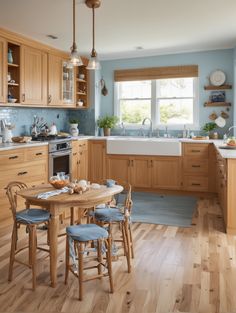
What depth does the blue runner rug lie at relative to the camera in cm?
464

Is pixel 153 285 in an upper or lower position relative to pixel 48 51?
lower

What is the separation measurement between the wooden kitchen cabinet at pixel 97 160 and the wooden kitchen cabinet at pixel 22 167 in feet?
5.07

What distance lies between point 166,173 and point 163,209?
1.06m

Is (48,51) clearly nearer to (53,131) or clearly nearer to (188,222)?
(53,131)

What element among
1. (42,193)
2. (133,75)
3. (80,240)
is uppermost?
(133,75)

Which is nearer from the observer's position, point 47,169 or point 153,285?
point 153,285

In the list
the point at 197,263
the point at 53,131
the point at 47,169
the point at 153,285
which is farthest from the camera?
the point at 53,131

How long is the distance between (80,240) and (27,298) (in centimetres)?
58

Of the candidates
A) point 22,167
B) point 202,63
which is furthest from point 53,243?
point 202,63

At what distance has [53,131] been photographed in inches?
244

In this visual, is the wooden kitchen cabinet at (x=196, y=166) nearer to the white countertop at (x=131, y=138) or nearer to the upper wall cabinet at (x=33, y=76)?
the white countertop at (x=131, y=138)

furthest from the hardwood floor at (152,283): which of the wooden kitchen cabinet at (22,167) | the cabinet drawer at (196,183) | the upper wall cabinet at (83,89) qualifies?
the upper wall cabinet at (83,89)

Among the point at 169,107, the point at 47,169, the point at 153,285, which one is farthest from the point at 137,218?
the point at 169,107

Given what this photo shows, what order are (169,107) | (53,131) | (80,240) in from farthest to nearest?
(169,107), (53,131), (80,240)
